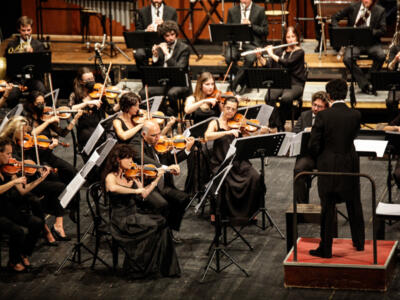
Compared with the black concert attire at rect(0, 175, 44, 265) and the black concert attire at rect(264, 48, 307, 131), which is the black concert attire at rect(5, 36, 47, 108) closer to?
the black concert attire at rect(264, 48, 307, 131)

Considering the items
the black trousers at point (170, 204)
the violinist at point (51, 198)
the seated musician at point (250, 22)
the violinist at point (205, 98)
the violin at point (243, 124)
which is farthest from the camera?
the seated musician at point (250, 22)

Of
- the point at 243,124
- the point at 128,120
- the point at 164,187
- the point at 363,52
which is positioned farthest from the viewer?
the point at 363,52

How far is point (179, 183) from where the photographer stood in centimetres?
890

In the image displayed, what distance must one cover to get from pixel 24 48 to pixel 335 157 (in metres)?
5.73

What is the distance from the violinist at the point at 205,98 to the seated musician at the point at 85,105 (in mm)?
1025

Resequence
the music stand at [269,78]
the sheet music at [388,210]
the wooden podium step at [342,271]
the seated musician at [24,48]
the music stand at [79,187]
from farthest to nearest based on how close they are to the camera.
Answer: the seated musician at [24,48] → the music stand at [269,78] → the sheet music at [388,210] → the music stand at [79,187] → the wooden podium step at [342,271]

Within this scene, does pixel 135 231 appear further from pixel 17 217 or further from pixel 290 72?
pixel 290 72

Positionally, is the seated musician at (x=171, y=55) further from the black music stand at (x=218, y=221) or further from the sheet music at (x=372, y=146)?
the black music stand at (x=218, y=221)

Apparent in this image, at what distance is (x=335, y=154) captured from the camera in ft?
20.2

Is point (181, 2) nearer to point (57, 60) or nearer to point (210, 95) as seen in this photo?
point (57, 60)

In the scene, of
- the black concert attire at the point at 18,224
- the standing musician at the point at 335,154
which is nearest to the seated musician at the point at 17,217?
the black concert attire at the point at 18,224

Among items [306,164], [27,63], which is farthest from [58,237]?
[27,63]

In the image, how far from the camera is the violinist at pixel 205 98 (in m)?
8.52

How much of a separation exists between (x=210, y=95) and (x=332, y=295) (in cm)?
323
